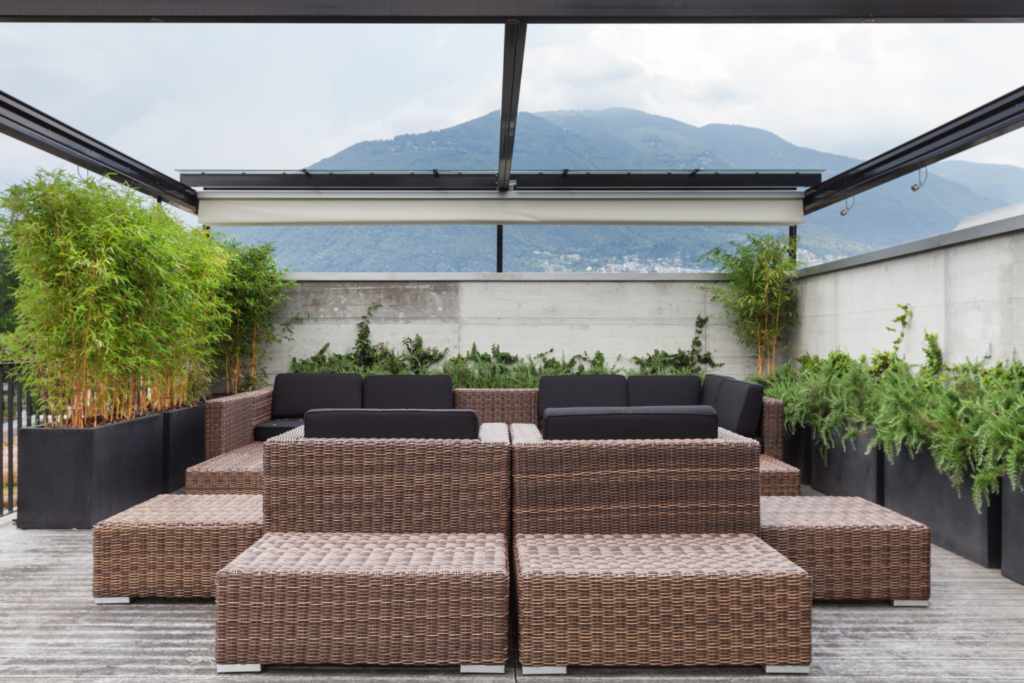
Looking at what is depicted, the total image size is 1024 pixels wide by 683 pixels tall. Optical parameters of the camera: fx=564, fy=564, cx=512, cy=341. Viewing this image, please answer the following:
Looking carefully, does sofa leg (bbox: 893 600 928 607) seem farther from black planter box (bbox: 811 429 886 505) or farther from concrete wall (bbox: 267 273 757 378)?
concrete wall (bbox: 267 273 757 378)

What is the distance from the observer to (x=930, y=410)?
10.3 ft

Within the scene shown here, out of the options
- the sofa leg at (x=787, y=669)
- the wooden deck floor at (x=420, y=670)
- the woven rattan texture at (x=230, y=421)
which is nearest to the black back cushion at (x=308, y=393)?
the woven rattan texture at (x=230, y=421)

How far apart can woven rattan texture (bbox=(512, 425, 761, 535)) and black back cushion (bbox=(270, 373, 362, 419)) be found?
3.36 meters

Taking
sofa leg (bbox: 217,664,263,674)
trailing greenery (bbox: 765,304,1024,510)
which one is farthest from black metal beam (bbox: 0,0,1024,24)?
sofa leg (bbox: 217,664,263,674)

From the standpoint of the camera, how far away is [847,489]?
13.5 feet

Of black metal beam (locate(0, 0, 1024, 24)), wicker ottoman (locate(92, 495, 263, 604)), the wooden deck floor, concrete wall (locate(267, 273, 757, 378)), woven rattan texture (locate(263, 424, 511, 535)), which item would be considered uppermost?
black metal beam (locate(0, 0, 1024, 24))

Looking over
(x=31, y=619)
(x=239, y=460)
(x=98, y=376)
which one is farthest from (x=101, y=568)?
(x=98, y=376)

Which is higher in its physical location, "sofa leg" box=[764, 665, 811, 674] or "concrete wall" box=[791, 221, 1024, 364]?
"concrete wall" box=[791, 221, 1024, 364]

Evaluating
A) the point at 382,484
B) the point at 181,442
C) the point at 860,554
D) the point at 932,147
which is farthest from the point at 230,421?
the point at 932,147

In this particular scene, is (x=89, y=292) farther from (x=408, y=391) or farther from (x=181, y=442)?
(x=408, y=391)

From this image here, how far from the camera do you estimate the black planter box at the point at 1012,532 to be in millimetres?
2686

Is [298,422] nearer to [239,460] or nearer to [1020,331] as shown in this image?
[239,460]

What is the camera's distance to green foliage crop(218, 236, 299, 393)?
5.92 m

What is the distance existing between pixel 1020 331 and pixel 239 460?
4943mm
